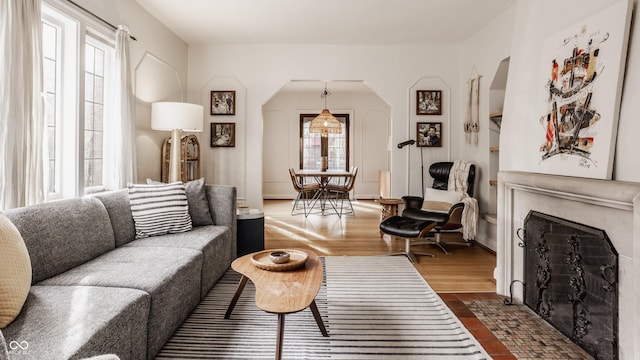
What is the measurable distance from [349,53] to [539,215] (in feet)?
11.7

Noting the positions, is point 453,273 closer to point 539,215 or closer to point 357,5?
point 539,215

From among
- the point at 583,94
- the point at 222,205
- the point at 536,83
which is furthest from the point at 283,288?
the point at 536,83

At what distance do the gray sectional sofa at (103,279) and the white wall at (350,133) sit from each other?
6.17 m

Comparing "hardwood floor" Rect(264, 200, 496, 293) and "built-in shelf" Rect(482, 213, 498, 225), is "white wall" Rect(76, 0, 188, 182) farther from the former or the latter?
"built-in shelf" Rect(482, 213, 498, 225)

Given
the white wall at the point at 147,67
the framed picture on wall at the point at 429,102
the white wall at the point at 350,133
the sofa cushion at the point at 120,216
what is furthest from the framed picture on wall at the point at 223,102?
the white wall at the point at 350,133

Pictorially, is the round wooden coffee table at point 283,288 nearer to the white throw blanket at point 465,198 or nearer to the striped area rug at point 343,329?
the striped area rug at point 343,329

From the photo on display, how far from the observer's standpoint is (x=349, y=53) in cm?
517

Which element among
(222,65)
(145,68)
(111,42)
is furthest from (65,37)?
(222,65)

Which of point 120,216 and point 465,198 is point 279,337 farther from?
point 465,198

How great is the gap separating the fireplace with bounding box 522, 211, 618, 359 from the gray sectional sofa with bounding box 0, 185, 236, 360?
2.34 metres

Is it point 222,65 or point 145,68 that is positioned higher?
point 222,65

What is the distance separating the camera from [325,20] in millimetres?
4234

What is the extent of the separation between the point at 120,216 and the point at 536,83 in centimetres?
326

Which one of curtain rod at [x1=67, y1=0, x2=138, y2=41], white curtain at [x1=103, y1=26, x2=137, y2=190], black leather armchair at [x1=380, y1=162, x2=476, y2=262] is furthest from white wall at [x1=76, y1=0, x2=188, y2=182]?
black leather armchair at [x1=380, y1=162, x2=476, y2=262]
